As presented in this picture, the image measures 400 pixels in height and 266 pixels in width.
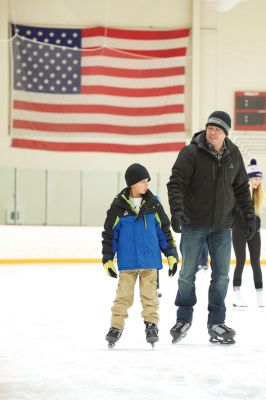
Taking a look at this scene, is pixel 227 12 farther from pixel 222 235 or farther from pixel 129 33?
pixel 222 235

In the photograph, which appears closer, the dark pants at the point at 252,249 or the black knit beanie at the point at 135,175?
the black knit beanie at the point at 135,175

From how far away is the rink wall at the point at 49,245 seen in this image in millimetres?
12336

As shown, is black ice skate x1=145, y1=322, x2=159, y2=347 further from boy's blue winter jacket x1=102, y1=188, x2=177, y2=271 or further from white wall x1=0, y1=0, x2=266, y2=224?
white wall x1=0, y1=0, x2=266, y2=224

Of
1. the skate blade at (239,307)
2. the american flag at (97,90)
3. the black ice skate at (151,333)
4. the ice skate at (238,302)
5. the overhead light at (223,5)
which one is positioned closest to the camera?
the black ice skate at (151,333)

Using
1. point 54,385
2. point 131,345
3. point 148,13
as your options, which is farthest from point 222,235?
point 148,13

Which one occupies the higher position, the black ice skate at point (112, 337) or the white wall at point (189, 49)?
the white wall at point (189, 49)

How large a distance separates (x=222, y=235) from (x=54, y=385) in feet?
5.45

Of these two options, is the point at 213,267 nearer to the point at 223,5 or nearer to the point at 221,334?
the point at 221,334

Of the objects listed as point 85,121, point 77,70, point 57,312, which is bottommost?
point 57,312

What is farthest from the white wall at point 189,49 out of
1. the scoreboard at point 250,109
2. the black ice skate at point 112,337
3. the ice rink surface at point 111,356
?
the black ice skate at point 112,337

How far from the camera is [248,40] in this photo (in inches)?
634

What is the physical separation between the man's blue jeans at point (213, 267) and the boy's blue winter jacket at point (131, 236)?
0.61 ft

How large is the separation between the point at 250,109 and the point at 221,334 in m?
11.6

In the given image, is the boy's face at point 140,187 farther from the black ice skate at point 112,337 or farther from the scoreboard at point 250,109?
the scoreboard at point 250,109
